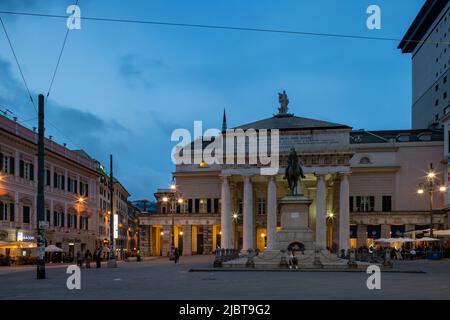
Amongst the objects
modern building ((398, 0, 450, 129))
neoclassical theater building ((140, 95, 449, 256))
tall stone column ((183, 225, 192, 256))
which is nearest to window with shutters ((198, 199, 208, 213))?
neoclassical theater building ((140, 95, 449, 256))

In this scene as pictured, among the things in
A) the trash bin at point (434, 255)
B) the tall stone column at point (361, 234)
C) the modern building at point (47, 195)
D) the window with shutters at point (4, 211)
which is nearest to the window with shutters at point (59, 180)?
the modern building at point (47, 195)

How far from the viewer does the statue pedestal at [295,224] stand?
38.8 m

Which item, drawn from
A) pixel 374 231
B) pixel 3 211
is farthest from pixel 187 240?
pixel 3 211

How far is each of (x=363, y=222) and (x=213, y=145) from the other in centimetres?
2557

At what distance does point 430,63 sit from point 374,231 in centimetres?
3610

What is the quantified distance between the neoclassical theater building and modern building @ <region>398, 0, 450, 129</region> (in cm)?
924

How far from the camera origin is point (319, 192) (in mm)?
63219

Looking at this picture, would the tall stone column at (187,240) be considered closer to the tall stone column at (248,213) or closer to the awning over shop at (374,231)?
the tall stone column at (248,213)

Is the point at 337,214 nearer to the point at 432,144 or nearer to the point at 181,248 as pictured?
the point at 432,144

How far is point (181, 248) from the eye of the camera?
8394 cm

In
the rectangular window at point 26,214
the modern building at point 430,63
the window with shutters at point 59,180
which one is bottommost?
the rectangular window at point 26,214

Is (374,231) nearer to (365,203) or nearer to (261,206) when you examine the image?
(365,203)

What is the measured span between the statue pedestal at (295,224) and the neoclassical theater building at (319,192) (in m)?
24.4
